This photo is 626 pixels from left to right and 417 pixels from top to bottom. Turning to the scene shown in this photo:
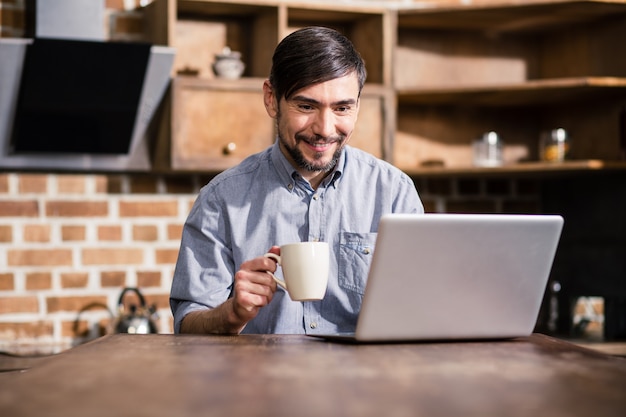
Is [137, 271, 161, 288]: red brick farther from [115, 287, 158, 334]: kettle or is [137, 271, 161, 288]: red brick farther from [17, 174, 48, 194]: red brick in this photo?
[17, 174, 48, 194]: red brick

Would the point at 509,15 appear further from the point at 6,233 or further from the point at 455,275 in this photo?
the point at 455,275

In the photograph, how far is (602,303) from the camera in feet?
12.4

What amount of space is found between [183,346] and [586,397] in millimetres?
640

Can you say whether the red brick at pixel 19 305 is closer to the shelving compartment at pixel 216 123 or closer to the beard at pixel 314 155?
the shelving compartment at pixel 216 123

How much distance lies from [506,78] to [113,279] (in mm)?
1739

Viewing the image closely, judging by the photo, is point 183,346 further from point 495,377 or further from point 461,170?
point 461,170

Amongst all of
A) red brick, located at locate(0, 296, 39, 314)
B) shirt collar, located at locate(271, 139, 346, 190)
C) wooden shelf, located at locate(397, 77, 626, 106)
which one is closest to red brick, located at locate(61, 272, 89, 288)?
red brick, located at locate(0, 296, 39, 314)

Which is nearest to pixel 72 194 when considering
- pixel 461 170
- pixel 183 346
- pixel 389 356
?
pixel 461 170

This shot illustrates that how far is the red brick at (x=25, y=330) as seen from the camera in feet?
10.4

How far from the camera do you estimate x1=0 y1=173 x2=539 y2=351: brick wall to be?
125 inches

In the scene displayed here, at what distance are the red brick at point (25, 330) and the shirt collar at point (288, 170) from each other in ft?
4.93

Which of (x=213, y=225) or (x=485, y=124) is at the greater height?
(x=485, y=124)

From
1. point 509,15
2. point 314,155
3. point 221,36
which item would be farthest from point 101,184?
point 509,15

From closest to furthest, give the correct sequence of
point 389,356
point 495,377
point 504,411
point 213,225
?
point 504,411 < point 495,377 < point 389,356 < point 213,225
